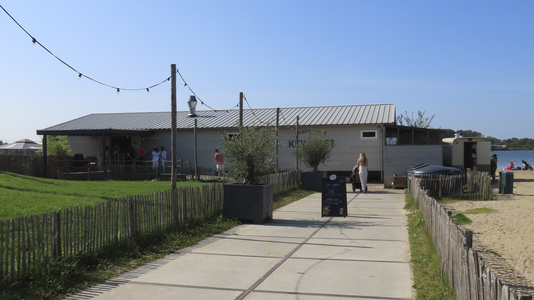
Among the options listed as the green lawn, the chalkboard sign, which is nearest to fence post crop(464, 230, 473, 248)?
the chalkboard sign

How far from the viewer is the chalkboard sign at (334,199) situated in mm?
11609

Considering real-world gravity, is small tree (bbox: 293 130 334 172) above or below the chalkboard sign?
above

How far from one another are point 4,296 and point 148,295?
152 cm

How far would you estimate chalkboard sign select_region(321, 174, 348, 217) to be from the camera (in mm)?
11609

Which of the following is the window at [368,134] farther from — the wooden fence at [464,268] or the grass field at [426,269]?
the wooden fence at [464,268]

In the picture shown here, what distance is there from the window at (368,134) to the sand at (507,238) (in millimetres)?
10096

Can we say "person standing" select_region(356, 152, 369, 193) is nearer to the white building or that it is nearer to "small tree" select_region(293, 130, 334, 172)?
"small tree" select_region(293, 130, 334, 172)

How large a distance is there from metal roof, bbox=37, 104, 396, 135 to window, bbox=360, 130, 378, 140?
1.83 ft

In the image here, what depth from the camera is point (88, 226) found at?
6.71 metres

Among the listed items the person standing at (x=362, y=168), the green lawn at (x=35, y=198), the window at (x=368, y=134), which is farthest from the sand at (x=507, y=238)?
the window at (x=368, y=134)

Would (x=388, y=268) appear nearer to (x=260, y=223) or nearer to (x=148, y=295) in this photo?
(x=148, y=295)

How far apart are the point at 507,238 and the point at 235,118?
72.1 ft

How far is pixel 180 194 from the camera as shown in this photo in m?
9.52

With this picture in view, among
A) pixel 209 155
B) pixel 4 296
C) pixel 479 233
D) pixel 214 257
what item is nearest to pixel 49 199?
pixel 214 257
